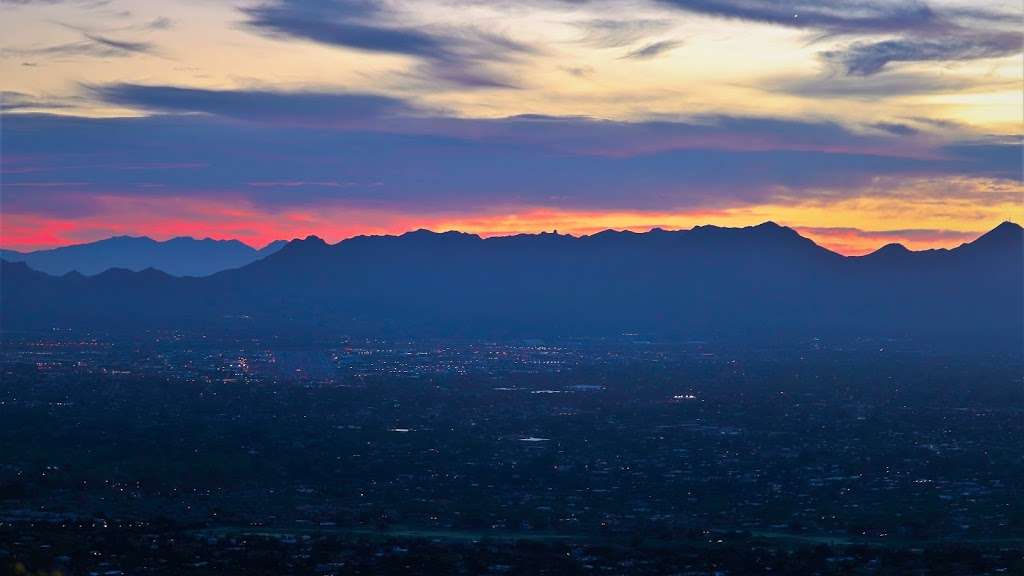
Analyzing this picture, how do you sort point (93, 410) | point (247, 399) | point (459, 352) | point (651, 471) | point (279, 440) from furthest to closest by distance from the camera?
point (459, 352) → point (247, 399) → point (93, 410) → point (279, 440) → point (651, 471)

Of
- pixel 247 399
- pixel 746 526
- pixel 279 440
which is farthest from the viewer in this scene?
pixel 247 399

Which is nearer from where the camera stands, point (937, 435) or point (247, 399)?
point (937, 435)

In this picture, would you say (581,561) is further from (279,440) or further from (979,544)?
(279,440)

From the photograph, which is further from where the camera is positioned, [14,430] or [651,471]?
[14,430]

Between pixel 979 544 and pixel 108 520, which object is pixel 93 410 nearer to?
pixel 108 520

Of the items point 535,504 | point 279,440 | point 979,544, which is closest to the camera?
point 979,544

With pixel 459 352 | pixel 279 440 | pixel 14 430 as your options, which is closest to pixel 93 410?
pixel 14 430

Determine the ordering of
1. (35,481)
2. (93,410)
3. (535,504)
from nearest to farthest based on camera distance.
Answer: (535,504), (35,481), (93,410)

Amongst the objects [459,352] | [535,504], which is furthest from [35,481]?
[459,352]

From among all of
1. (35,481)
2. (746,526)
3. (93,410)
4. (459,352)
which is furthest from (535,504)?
(459,352)
